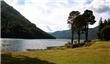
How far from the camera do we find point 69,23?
123m

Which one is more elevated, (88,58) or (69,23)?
(69,23)

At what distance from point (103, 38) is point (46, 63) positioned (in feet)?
208

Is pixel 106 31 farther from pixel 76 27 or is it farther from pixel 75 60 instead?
pixel 75 60

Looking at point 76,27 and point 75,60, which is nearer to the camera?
point 75,60

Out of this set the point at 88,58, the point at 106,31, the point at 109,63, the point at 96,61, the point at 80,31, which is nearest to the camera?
the point at 109,63

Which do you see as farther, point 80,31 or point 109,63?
point 80,31

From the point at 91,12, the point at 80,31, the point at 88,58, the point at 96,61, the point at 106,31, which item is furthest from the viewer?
the point at 80,31

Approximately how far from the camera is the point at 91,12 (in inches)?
4560

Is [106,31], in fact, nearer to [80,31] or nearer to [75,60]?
[80,31]

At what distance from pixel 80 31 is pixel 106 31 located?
951 inches

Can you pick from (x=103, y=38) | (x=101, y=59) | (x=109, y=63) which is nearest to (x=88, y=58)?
(x=101, y=59)

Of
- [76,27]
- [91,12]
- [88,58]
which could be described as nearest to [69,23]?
[76,27]

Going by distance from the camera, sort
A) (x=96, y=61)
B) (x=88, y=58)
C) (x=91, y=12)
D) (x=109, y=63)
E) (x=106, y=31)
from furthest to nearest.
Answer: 1. (x=91, y=12)
2. (x=106, y=31)
3. (x=88, y=58)
4. (x=96, y=61)
5. (x=109, y=63)

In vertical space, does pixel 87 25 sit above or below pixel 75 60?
above
